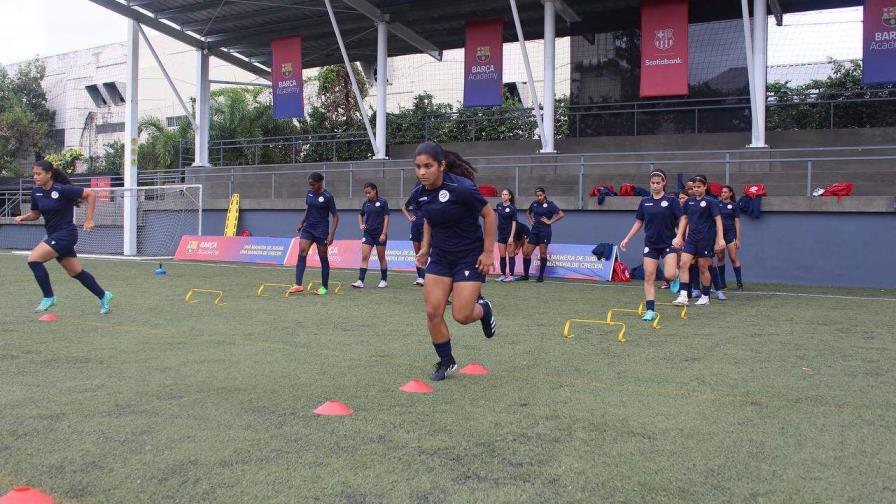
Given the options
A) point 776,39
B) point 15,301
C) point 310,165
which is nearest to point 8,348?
point 15,301

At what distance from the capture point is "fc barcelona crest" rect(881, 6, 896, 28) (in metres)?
17.9

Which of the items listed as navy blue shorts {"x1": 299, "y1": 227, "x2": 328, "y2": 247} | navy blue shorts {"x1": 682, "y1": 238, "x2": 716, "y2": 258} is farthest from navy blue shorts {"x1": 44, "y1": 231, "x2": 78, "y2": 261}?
navy blue shorts {"x1": 682, "y1": 238, "x2": 716, "y2": 258}

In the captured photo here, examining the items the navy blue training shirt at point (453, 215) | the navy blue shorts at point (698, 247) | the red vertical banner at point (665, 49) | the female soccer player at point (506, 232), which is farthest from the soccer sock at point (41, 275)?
the red vertical banner at point (665, 49)

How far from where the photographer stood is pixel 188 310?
386 inches

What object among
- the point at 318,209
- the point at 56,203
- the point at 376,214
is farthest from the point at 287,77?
the point at 56,203

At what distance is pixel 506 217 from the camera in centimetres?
1533

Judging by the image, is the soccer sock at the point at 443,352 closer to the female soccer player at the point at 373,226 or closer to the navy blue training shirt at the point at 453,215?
the navy blue training shirt at the point at 453,215

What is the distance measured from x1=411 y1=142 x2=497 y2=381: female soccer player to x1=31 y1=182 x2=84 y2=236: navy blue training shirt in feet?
18.3

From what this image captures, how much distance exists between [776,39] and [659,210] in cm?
2016

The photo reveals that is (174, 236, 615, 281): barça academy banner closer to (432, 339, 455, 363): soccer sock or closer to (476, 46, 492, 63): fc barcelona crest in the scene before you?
(476, 46, 492, 63): fc barcelona crest

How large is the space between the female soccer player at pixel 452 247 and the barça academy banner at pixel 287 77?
20.2 metres

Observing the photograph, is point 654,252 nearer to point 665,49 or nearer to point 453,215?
point 453,215

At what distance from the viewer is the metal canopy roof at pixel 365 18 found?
22203 millimetres

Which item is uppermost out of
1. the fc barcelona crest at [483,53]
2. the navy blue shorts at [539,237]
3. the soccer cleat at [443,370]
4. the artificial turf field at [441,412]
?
the fc barcelona crest at [483,53]
